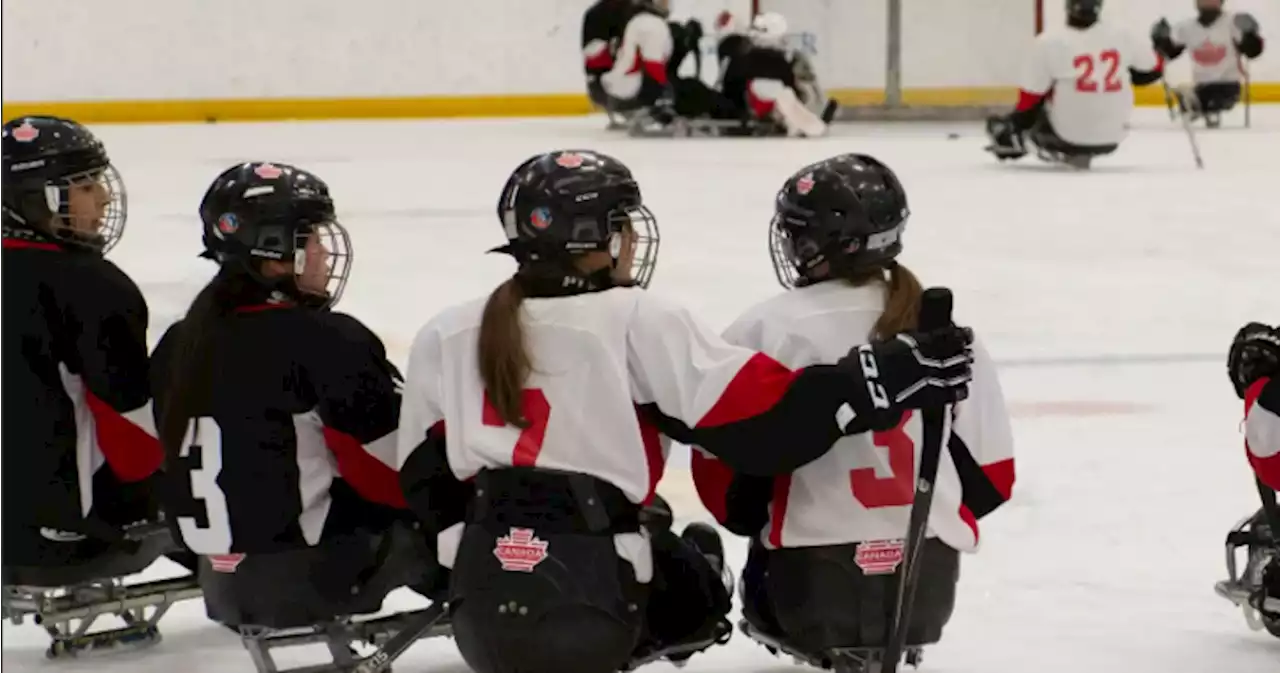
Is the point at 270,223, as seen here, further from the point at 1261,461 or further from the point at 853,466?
the point at 1261,461

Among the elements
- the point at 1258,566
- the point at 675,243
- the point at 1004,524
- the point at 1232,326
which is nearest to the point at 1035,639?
the point at 1258,566

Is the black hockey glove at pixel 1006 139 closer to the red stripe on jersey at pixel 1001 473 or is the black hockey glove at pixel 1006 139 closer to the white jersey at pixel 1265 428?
the white jersey at pixel 1265 428

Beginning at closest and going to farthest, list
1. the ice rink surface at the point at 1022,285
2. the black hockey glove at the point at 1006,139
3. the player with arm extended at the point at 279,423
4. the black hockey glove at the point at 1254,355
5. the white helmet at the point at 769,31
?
the player with arm extended at the point at 279,423 → the black hockey glove at the point at 1254,355 → the ice rink surface at the point at 1022,285 → the black hockey glove at the point at 1006,139 → the white helmet at the point at 769,31

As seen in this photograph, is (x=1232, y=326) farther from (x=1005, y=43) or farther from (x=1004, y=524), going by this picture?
(x=1005, y=43)

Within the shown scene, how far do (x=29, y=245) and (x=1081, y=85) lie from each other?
9056 millimetres

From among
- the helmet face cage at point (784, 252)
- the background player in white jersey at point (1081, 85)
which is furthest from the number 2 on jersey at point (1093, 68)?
the helmet face cage at point (784, 252)

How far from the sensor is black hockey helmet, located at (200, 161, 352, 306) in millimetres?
2816

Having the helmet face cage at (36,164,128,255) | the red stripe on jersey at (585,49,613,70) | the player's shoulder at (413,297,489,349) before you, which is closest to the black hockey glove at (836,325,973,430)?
the player's shoulder at (413,297,489,349)

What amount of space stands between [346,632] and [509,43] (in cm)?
1360

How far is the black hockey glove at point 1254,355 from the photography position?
2887 mm

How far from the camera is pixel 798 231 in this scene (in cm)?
274

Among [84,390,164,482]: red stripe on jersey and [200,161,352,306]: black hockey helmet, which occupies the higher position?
[200,161,352,306]: black hockey helmet

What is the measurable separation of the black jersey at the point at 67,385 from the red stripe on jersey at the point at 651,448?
79 cm

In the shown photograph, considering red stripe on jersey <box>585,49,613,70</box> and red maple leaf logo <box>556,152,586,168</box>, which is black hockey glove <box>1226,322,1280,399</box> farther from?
red stripe on jersey <box>585,49,613,70</box>
